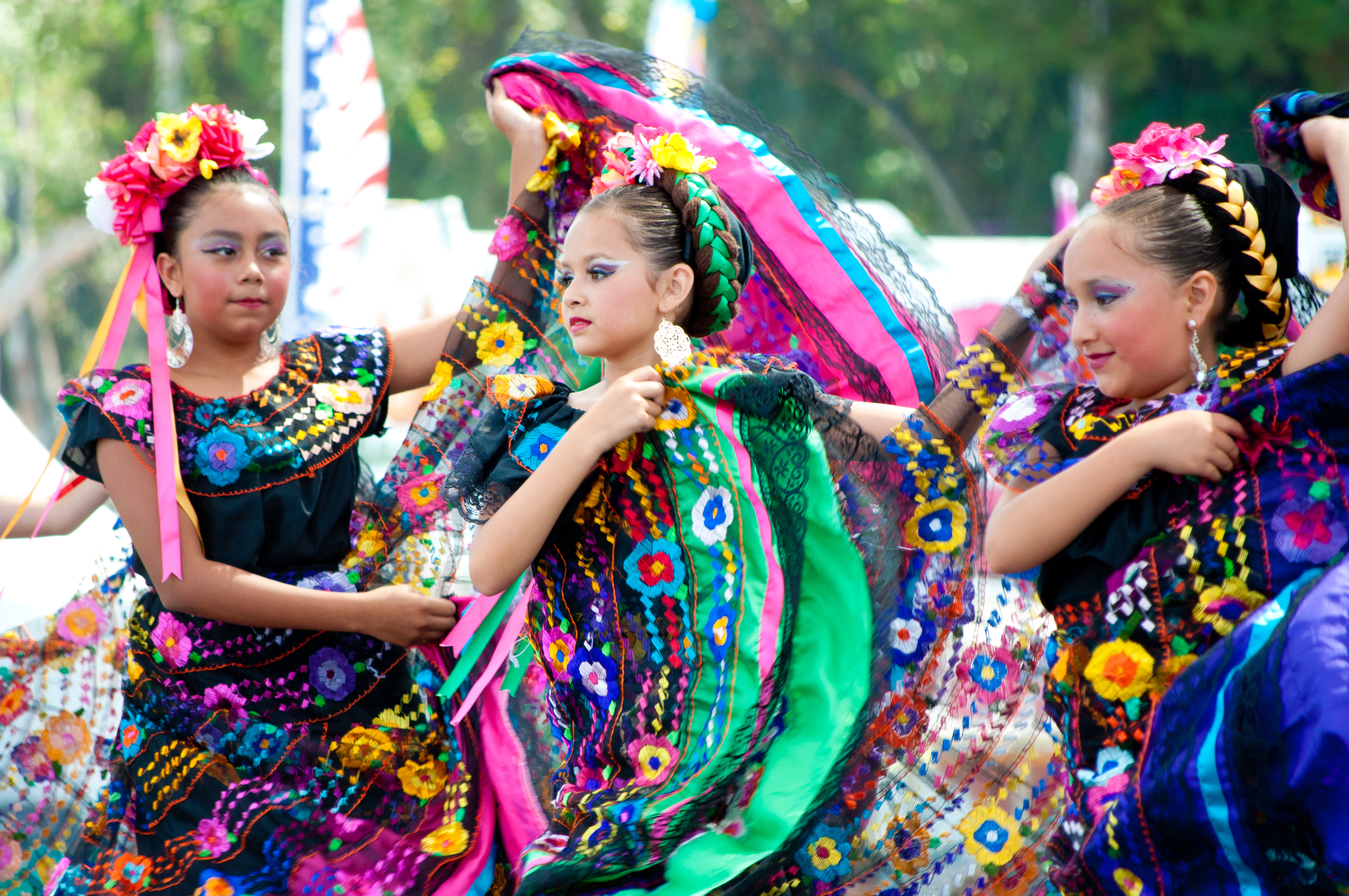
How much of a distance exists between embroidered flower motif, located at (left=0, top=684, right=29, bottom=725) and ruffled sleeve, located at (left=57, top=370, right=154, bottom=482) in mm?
614

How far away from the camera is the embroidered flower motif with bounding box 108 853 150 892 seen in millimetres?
2371

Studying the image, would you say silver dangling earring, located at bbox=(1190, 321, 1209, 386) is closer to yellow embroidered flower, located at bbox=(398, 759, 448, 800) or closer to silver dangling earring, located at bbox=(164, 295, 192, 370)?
yellow embroidered flower, located at bbox=(398, 759, 448, 800)

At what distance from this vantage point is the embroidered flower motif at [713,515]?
1975mm

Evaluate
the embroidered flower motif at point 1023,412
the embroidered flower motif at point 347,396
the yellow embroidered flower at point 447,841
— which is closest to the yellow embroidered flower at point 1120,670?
the embroidered flower motif at point 1023,412

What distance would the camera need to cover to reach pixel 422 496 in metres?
2.64

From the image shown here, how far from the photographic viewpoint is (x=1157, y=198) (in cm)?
203

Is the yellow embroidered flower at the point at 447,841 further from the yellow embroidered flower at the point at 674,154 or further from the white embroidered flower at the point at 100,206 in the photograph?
the white embroidered flower at the point at 100,206

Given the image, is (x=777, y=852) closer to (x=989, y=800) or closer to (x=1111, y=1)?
(x=989, y=800)

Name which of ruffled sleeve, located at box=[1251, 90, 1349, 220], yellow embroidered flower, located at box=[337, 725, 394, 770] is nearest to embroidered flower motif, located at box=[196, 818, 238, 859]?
yellow embroidered flower, located at box=[337, 725, 394, 770]

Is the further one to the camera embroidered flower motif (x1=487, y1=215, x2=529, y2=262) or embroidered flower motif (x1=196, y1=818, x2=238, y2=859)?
embroidered flower motif (x1=487, y1=215, x2=529, y2=262)

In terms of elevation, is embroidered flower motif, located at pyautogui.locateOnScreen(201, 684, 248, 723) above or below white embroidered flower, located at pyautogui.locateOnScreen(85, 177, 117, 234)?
below

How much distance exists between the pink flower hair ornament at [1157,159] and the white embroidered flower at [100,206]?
1.90m

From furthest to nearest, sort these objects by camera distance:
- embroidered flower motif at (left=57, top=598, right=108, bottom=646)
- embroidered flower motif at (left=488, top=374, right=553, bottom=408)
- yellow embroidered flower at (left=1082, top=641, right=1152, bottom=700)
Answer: embroidered flower motif at (left=57, top=598, right=108, bottom=646)
embroidered flower motif at (left=488, top=374, right=553, bottom=408)
yellow embroidered flower at (left=1082, top=641, right=1152, bottom=700)

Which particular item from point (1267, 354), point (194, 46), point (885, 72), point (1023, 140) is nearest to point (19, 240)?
point (194, 46)
